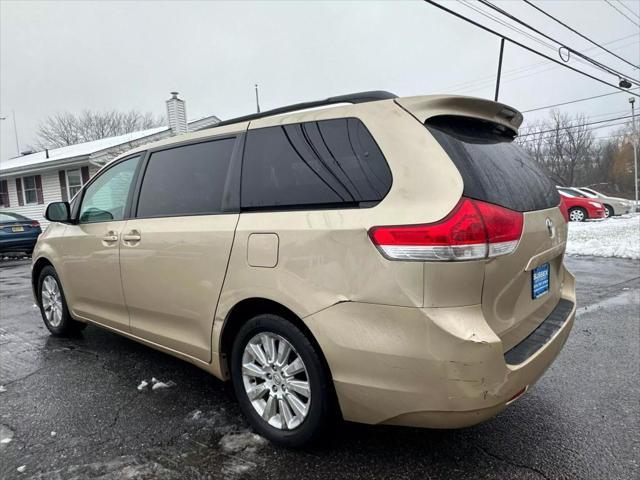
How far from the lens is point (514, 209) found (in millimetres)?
2096

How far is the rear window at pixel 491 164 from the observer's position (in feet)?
6.58

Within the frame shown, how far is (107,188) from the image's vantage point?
12.4 ft

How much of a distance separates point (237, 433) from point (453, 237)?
66.9 inches

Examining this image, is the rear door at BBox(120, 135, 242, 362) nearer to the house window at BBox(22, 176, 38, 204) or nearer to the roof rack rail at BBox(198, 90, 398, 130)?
the roof rack rail at BBox(198, 90, 398, 130)

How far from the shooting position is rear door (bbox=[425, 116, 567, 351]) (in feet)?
6.49

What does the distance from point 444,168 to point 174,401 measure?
7.64 ft

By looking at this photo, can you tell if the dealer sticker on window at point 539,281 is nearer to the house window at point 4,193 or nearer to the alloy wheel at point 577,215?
the alloy wheel at point 577,215

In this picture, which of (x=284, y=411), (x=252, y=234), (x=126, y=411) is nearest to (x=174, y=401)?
(x=126, y=411)

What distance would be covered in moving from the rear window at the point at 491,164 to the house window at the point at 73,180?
59.2 feet

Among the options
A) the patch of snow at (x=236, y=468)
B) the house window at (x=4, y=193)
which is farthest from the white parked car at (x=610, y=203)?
the house window at (x=4, y=193)

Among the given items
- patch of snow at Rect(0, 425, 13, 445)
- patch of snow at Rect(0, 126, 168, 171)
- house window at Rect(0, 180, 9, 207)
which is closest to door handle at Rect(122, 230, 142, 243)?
patch of snow at Rect(0, 425, 13, 445)

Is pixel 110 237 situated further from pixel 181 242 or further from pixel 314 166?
pixel 314 166

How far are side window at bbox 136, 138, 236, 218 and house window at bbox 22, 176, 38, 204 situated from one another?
19279 millimetres

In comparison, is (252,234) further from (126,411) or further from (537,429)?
(537,429)
